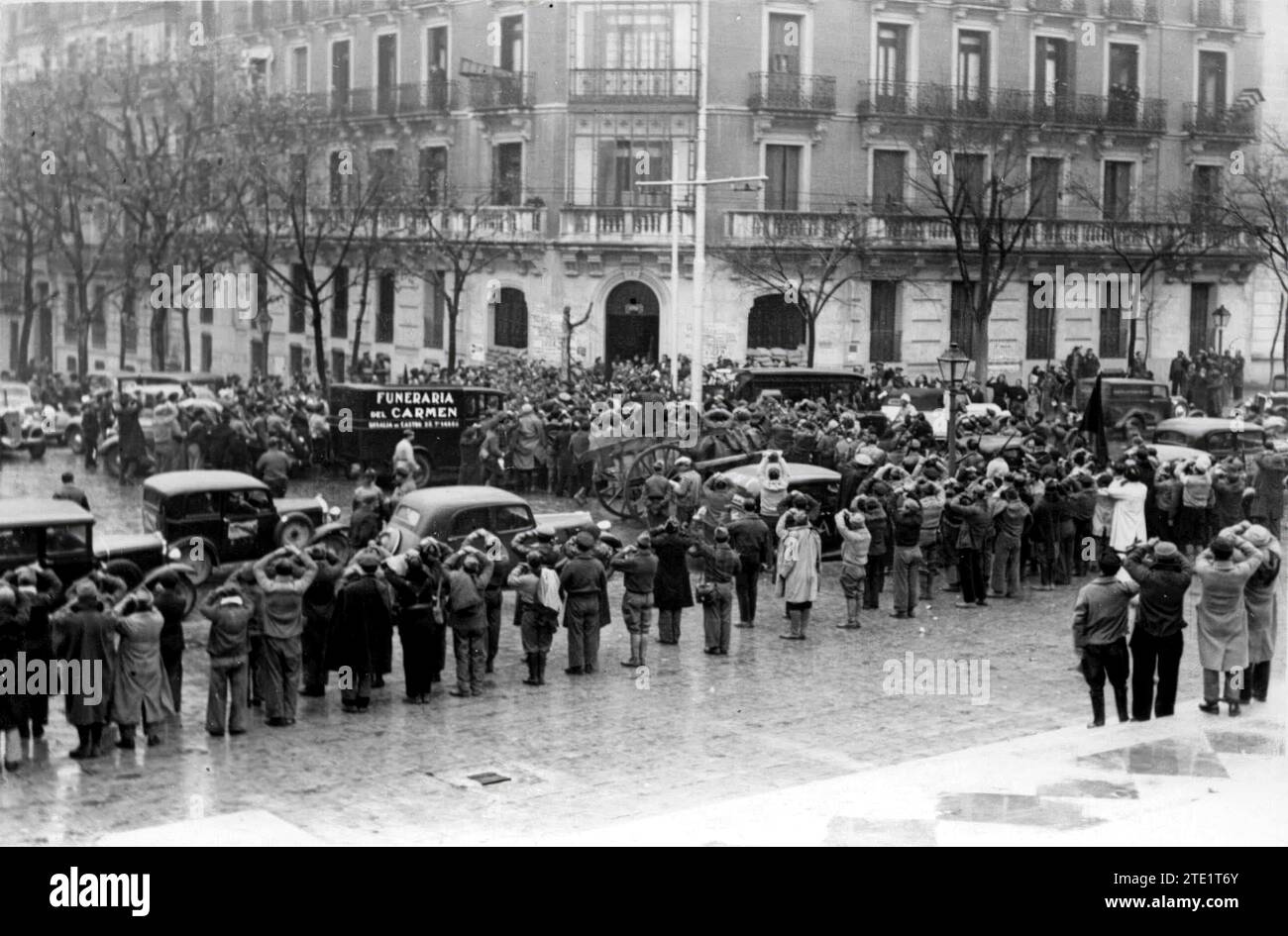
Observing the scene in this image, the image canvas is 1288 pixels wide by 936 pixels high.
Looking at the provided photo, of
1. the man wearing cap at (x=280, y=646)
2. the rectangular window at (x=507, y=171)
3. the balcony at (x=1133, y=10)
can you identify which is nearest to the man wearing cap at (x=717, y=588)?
the man wearing cap at (x=280, y=646)

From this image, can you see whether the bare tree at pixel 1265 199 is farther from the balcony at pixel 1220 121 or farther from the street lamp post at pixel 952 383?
the street lamp post at pixel 952 383

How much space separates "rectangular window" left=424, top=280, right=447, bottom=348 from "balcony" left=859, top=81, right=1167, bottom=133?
10.6m

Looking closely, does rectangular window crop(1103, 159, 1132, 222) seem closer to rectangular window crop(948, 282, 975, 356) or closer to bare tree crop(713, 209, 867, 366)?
rectangular window crop(948, 282, 975, 356)

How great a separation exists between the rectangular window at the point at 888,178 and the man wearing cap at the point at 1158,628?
19849 millimetres

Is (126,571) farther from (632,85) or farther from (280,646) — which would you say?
(632,85)

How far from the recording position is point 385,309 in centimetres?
3953

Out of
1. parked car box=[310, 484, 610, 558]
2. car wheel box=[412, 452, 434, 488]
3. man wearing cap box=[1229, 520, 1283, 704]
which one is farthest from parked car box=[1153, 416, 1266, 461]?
man wearing cap box=[1229, 520, 1283, 704]

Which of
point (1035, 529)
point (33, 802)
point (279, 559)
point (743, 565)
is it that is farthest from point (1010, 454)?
point (33, 802)

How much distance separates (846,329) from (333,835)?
25.8 meters

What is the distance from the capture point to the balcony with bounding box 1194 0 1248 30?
98.9 ft

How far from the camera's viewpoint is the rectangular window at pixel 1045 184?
1361 inches

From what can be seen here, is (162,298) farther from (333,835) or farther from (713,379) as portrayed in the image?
(333,835)
